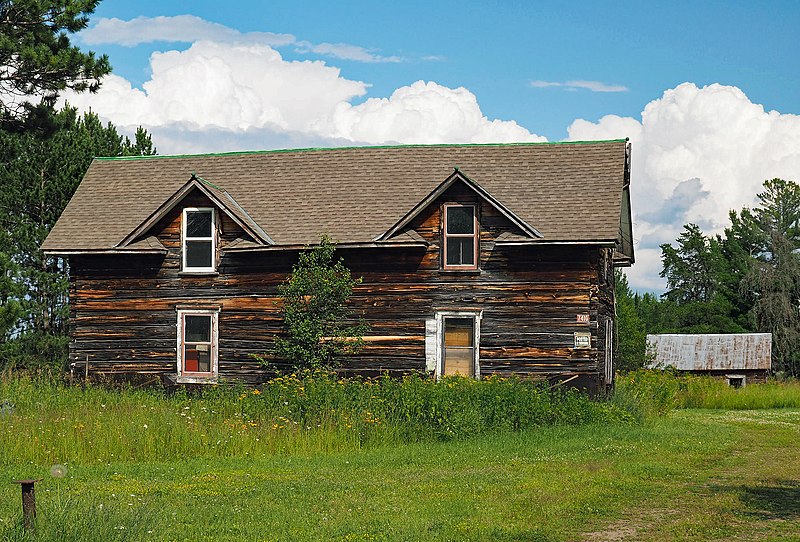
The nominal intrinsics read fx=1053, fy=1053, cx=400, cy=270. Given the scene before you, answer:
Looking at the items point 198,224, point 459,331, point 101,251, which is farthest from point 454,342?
point 101,251

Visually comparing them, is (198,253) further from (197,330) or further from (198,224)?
(197,330)

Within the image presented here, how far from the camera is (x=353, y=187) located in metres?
32.5

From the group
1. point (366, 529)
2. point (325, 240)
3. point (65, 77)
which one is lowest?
point (366, 529)

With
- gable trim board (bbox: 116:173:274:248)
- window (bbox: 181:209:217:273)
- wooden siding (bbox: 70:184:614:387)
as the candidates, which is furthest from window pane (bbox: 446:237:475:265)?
window (bbox: 181:209:217:273)

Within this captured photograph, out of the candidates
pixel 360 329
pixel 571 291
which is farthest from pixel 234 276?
pixel 571 291

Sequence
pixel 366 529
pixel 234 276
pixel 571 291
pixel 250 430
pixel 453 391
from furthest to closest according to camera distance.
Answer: pixel 234 276 < pixel 571 291 < pixel 453 391 < pixel 250 430 < pixel 366 529

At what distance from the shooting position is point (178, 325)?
102 ft

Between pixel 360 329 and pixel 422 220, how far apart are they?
11.6 feet

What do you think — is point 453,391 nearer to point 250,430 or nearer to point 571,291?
point 250,430

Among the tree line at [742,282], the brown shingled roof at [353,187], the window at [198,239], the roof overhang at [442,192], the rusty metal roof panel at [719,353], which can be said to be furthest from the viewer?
the tree line at [742,282]

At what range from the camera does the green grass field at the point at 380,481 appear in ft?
39.7

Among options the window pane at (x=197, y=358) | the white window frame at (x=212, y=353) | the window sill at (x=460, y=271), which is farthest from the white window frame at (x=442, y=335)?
the window pane at (x=197, y=358)

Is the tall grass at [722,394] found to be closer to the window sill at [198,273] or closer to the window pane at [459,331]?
the window pane at [459,331]

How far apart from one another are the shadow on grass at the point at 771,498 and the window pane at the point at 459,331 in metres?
13.3
